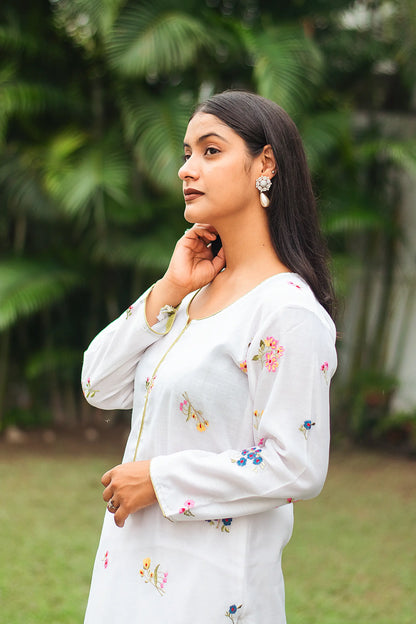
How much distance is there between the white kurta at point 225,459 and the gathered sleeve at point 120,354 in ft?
0.22

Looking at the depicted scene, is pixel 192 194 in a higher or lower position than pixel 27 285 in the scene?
lower

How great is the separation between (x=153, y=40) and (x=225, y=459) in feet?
15.1

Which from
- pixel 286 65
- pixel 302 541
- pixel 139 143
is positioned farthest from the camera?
pixel 139 143

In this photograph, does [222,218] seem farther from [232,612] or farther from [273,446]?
[232,612]

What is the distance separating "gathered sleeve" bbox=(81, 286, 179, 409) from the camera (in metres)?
1.70

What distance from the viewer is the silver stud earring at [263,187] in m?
1.56

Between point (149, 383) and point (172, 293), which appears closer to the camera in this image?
point (149, 383)

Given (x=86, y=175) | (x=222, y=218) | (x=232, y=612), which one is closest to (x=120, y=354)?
(x=222, y=218)

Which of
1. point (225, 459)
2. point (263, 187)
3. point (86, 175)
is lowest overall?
point (225, 459)

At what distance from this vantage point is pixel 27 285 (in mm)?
5801

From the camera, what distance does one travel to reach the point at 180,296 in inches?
68.3

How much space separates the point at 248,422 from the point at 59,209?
4.88 m

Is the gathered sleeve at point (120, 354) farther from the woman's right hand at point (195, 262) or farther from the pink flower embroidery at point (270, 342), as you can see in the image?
the pink flower embroidery at point (270, 342)

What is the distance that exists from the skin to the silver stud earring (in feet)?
0.03
